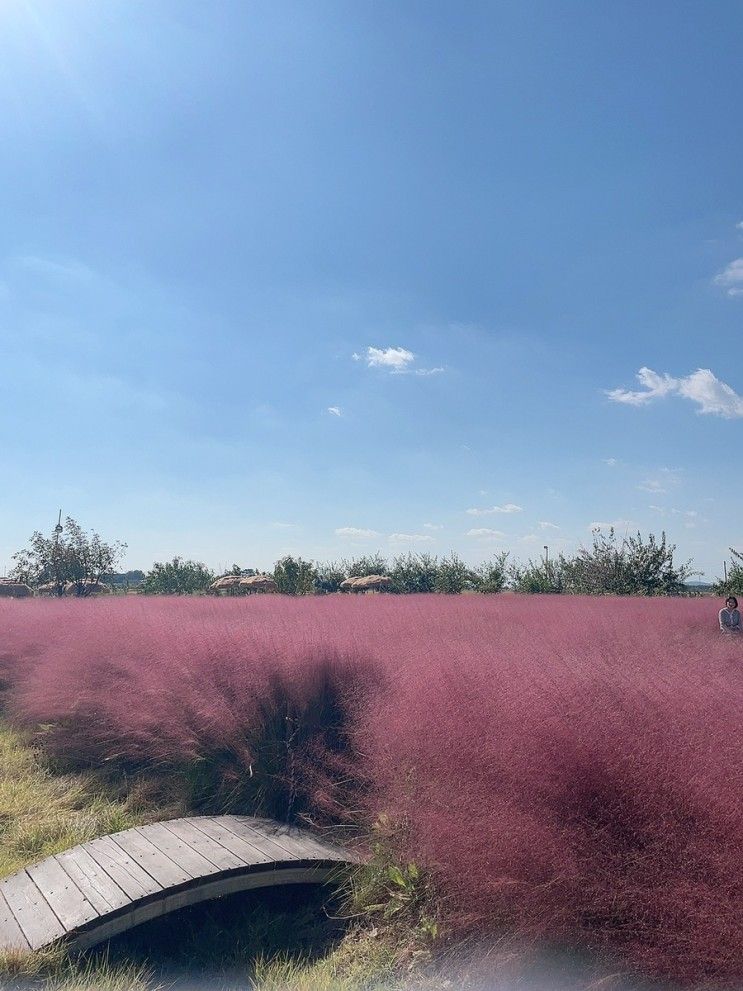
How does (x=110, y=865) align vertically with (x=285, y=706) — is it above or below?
below

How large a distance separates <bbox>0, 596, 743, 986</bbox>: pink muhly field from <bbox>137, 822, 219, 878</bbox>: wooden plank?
0.58 m

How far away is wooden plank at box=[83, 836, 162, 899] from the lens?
11.4ft

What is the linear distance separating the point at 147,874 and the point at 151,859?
0.17 metres

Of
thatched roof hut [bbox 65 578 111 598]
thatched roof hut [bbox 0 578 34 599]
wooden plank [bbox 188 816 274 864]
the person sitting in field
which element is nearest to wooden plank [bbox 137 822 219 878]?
wooden plank [bbox 188 816 274 864]

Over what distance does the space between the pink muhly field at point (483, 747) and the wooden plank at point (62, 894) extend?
1.14m

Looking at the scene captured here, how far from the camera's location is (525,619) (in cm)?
758

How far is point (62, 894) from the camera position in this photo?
3.54 metres

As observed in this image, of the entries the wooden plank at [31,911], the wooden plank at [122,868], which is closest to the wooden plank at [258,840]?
the wooden plank at [122,868]

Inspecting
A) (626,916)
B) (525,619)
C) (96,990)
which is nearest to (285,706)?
(96,990)

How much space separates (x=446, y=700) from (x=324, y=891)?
1.48 m

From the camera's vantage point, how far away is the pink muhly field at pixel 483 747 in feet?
7.89

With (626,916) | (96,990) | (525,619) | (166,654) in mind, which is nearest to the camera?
(626,916)

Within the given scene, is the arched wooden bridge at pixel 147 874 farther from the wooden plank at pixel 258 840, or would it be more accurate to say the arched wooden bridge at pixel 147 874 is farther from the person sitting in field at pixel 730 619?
the person sitting in field at pixel 730 619

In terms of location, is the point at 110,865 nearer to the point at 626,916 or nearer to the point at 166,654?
the point at 166,654
